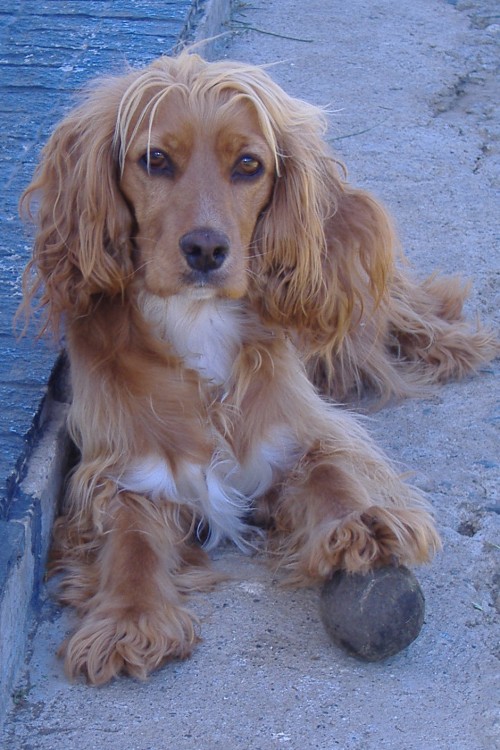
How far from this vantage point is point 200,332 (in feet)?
10.3

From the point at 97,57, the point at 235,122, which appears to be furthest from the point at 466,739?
the point at 97,57

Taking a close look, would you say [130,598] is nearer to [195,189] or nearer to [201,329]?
[201,329]

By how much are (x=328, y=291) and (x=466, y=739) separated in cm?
119

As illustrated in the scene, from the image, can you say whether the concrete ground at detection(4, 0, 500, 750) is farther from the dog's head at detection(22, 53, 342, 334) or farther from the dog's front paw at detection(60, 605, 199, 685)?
the dog's head at detection(22, 53, 342, 334)

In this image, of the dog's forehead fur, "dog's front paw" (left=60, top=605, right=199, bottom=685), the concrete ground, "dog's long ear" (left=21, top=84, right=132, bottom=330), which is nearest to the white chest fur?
"dog's long ear" (left=21, top=84, right=132, bottom=330)

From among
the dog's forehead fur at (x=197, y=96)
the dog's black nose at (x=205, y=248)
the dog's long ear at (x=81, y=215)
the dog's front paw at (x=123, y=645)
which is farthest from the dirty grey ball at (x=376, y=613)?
the dog's forehead fur at (x=197, y=96)

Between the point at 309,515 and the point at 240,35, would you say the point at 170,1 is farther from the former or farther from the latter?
the point at 309,515

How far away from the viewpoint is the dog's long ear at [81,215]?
2.95 meters

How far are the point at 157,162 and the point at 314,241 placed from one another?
18.8 inches

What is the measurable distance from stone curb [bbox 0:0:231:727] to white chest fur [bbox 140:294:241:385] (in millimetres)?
436

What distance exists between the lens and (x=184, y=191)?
9.14ft

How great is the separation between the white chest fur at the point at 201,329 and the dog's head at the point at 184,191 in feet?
0.32

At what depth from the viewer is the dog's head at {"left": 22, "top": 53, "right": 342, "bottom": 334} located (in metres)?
2.80

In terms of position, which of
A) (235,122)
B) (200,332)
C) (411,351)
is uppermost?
(235,122)
